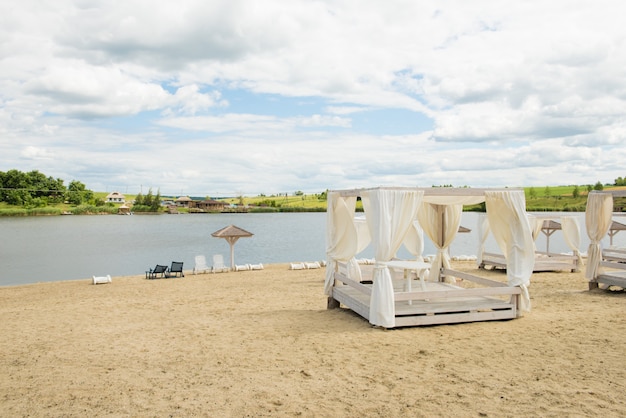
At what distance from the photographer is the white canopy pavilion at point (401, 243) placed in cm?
708

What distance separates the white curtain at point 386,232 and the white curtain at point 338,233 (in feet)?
5.13

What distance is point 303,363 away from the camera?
18.5 feet

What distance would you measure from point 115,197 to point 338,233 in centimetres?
11146

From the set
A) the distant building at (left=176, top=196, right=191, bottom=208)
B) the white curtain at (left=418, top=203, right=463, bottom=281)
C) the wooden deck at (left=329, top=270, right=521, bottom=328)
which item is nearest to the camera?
the wooden deck at (left=329, top=270, right=521, bottom=328)

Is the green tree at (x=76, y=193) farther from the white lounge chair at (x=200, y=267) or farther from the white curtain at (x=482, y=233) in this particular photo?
the white curtain at (x=482, y=233)

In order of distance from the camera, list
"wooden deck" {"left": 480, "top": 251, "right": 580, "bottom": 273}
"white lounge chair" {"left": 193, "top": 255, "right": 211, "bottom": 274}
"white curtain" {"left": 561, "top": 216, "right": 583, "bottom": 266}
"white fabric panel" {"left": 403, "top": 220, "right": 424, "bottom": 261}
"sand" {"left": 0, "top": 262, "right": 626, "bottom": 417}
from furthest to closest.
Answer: "white lounge chair" {"left": 193, "top": 255, "right": 211, "bottom": 274}, "white curtain" {"left": 561, "top": 216, "right": 583, "bottom": 266}, "wooden deck" {"left": 480, "top": 251, "right": 580, "bottom": 273}, "white fabric panel" {"left": 403, "top": 220, "right": 424, "bottom": 261}, "sand" {"left": 0, "top": 262, "right": 626, "bottom": 417}

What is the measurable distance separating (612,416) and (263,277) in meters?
11.3

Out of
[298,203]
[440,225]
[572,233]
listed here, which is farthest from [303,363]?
[298,203]

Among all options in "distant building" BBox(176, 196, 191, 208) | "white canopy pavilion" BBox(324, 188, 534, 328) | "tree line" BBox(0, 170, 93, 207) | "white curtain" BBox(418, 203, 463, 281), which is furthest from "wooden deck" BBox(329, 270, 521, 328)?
"distant building" BBox(176, 196, 191, 208)

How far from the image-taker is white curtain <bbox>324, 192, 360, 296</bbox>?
880 cm

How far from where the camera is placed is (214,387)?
Answer: 490 cm

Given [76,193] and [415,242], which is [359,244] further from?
[76,193]

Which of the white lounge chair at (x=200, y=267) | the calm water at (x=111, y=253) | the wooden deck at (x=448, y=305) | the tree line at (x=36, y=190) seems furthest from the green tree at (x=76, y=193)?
the wooden deck at (x=448, y=305)

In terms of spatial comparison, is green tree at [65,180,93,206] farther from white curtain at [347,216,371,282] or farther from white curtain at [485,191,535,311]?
white curtain at [485,191,535,311]
